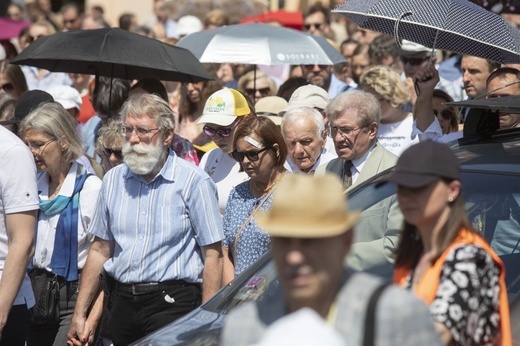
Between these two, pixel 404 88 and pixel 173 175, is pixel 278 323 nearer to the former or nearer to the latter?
pixel 173 175

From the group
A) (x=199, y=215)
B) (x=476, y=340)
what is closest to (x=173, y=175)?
(x=199, y=215)

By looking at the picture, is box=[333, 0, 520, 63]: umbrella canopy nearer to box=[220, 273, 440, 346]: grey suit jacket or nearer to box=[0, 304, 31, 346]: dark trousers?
box=[0, 304, 31, 346]: dark trousers

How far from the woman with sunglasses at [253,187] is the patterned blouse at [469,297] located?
268 cm

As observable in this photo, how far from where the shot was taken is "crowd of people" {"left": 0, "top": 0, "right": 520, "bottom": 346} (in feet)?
9.61

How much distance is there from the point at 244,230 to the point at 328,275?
10.7ft

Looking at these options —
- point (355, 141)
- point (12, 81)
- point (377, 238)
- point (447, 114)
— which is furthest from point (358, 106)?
point (12, 81)

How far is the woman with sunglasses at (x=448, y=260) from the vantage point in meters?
3.40

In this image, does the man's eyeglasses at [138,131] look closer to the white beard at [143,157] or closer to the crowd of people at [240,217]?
the crowd of people at [240,217]

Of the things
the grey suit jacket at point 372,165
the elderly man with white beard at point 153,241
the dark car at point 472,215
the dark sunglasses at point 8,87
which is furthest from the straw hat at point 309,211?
the dark sunglasses at point 8,87

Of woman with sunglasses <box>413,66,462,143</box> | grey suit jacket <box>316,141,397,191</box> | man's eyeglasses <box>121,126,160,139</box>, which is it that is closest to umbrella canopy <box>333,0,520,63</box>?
woman with sunglasses <box>413,66,462,143</box>

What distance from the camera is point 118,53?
8.12 metres

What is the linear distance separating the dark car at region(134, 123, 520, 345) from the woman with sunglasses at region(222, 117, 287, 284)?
118 cm

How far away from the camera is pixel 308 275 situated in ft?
9.34

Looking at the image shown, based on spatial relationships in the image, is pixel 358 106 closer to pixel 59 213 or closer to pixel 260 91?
pixel 59 213
